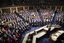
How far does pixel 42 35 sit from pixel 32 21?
5.11 meters

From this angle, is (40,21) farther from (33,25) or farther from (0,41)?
(0,41)

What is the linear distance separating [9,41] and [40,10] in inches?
512

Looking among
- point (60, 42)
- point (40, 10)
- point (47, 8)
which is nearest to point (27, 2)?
point (40, 10)

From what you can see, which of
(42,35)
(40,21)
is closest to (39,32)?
(42,35)

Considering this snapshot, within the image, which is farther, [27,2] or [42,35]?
[27,2]

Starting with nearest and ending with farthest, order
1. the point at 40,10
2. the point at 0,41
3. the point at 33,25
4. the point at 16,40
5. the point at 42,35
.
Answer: the point at 0,41 < the point at 16,40 < the point at 42,35 < the point at 33,25 < the point at 40,10

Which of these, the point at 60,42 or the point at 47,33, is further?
the point at 47,33

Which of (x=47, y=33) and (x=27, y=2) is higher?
(x=27, y=2)

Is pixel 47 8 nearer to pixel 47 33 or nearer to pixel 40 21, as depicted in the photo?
pixel 40 21

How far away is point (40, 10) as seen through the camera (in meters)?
20.4

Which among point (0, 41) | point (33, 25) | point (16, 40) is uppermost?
point (0, 41)

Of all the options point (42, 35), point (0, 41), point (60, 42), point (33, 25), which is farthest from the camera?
point (33, 25)

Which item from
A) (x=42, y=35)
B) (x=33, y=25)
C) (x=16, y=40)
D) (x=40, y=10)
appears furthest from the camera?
(x=40, y=10)

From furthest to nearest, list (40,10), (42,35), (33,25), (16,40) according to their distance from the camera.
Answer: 1. (40,10)
2. (33,25)
3. (42,35)
4. (16,40)
